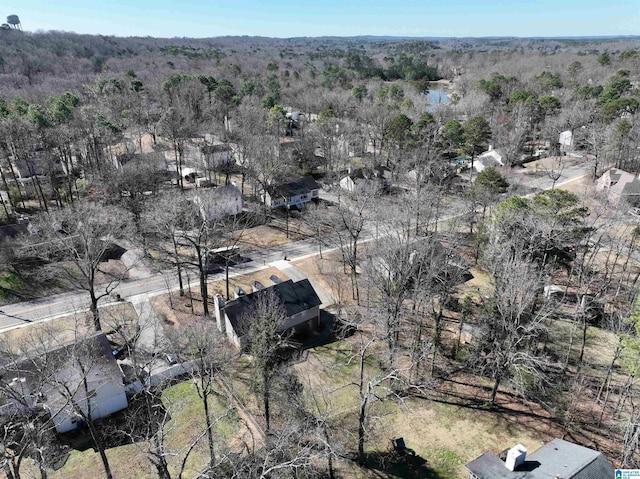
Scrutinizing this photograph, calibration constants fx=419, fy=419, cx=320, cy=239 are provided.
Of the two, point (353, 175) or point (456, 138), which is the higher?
point (456, 138)

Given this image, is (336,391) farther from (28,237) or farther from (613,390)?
(28,237)

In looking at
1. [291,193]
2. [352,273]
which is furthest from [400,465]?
[291,193]

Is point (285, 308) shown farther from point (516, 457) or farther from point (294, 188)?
point (294, 188)

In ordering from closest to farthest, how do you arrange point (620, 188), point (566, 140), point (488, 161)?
point (620, 188)
point (488, 161)
point (566, 140)

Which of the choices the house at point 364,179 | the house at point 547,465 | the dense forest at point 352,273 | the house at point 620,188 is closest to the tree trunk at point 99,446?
the dense forest at point 352,273

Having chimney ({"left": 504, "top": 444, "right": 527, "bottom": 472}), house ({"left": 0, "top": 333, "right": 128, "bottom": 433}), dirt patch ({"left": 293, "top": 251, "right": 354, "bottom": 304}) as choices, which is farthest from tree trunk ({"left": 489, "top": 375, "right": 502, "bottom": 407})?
house ({"left": 0, "top": 333, "right": 128, "bottom": 433})

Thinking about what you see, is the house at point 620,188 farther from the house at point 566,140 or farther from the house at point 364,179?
the house at point 364,179

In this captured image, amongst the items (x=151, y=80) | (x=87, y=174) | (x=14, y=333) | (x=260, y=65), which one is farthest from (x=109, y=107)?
(x=260, y=65)

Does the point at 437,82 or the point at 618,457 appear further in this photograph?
the point at 437,82
